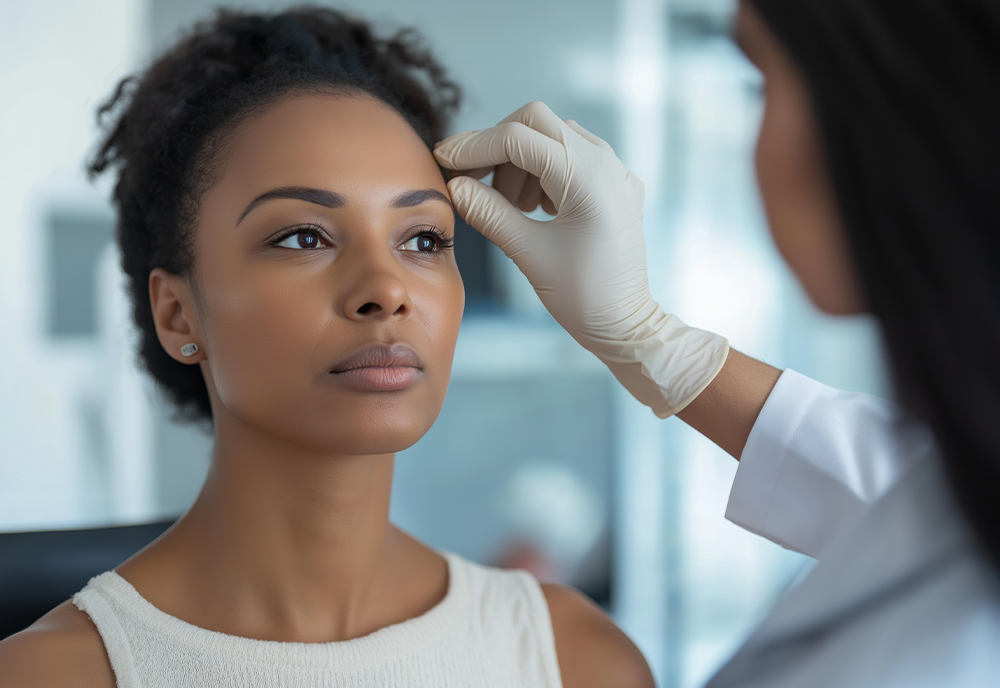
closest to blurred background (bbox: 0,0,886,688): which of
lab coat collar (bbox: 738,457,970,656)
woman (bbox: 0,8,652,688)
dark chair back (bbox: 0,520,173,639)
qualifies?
dark chair back (bbox: 0,520,173,639)

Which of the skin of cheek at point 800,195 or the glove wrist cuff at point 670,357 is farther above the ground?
the skin of cheek at point 800,195

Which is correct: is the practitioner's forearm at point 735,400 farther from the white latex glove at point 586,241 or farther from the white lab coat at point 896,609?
the white lab coat at point 896,609

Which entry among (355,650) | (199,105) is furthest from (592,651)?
(199,105)

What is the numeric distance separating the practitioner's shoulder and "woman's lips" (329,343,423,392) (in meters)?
0.40

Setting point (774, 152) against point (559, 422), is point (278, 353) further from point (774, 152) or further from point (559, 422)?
point (559, 422)

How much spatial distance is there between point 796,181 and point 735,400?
0.39 meters

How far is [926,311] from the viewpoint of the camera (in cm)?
50

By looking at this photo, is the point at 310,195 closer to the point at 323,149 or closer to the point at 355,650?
the point at 323,149

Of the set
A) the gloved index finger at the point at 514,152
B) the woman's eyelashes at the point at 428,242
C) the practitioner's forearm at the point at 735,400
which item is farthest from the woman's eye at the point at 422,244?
the practitioner's forearm at the point at 735,400

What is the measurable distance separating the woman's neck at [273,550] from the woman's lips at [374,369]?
0.42 feet

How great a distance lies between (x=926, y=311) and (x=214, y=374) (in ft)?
2.26

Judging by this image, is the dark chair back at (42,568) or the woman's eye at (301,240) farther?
the dark chair back at (42,568)

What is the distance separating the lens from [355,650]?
0.84 meters

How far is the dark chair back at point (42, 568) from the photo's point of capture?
3.15 ft
